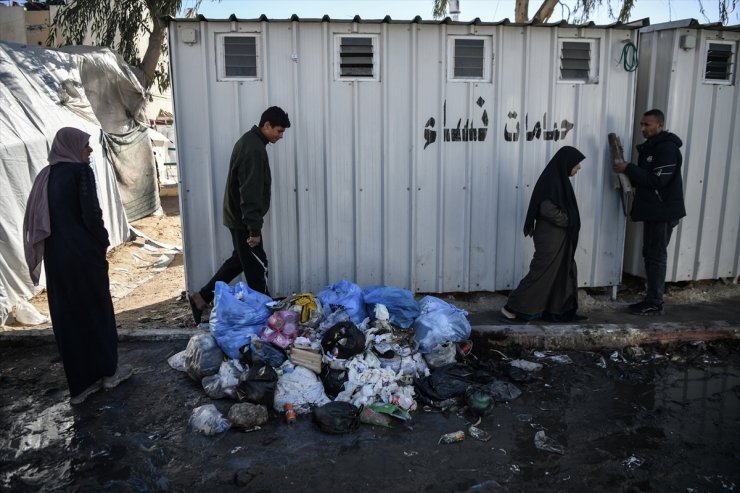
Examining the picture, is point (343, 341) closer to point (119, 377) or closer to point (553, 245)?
point (119, 377)

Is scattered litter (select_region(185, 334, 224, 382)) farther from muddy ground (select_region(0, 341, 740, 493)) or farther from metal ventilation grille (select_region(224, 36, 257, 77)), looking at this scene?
metal ventilation grille (select_region(224, 36, 257, 77))

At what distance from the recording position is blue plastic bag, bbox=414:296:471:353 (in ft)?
14.3

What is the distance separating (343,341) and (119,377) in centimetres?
173

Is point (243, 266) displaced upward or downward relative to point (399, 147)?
downward

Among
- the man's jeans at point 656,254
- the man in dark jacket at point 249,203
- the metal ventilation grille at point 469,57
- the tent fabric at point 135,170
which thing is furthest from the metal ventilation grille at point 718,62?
the tent fabric at point 135,170

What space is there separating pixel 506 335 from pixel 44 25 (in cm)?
1819

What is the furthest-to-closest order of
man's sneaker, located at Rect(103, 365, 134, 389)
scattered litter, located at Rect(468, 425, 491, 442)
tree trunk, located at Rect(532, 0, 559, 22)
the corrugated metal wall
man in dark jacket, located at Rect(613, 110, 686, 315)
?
tree trunk, located at Rect(532, 0, 559, 22) < the corrugated metal wall < man in dark jacket, located at Rect(613, 110, 686, 315) < man's sneaker, located at Rect(103, 365, 134, 389) < scattered litter, located at Rect(468, 425, 491, 442)

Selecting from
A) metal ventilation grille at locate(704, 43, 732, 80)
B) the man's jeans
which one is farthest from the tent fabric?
metal ventilation grille at locate(704, 43, 732, 80)

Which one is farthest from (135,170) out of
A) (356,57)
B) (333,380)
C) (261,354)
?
(333,380)

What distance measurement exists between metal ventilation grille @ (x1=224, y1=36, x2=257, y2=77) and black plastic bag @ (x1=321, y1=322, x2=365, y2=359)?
2.56 m

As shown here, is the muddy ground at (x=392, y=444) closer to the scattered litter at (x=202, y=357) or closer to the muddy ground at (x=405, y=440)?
the muddy ground at (x=405, y=440)

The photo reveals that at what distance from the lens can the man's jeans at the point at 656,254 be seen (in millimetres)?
5309

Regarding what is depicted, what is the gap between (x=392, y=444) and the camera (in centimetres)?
334

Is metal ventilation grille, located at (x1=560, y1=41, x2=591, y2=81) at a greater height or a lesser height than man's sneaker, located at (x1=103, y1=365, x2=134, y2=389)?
greater
